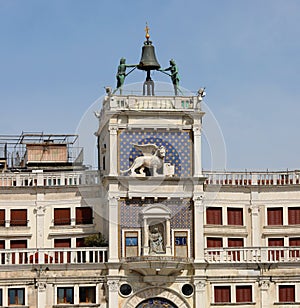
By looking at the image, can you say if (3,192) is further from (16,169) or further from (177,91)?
(177,91)

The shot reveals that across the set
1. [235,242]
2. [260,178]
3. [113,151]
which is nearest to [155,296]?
[235,242]

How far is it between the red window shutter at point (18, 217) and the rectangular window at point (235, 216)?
13652 mm

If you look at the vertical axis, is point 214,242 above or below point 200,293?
above

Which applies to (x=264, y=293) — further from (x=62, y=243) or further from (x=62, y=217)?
(x=62, y=217)

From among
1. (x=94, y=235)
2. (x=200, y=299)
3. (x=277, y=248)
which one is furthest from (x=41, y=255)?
(x=277, y=248)

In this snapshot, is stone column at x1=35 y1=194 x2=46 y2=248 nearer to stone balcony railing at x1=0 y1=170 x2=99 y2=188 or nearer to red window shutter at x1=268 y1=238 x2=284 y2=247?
stone balcony railing at x1=0 y1=170 x2=99 y2=188

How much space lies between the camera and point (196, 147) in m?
75.4

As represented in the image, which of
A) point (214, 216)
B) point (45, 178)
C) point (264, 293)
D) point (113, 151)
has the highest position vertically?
point (113, 151)

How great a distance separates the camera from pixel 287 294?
75.6 metres

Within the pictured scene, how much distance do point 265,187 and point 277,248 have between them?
5.83 m

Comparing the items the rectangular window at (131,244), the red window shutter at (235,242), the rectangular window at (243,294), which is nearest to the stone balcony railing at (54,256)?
the rectangular window at (131,244)

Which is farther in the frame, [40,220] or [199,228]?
[40,220]

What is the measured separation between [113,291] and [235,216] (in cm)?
1113

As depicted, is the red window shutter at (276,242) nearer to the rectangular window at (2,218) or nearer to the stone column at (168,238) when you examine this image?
the stone column at (168,238)
